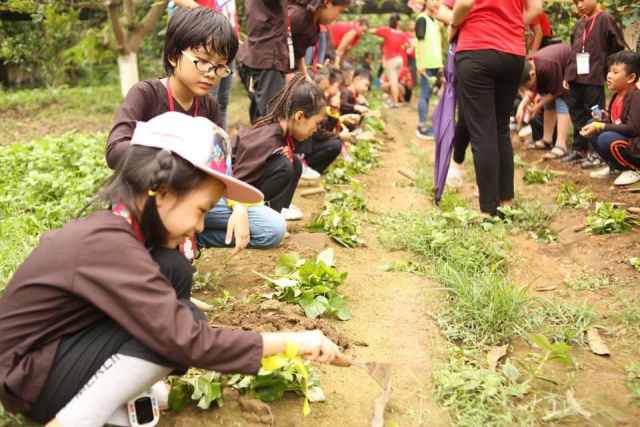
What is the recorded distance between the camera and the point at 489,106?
4.12 m

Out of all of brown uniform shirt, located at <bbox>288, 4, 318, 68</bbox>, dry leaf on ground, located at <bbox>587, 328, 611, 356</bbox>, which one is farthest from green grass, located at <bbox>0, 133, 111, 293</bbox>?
dry leaf on ground, located at <bbox>587, 328, 611, 356</bbox>

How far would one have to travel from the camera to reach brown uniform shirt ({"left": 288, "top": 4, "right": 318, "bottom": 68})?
4816 mm

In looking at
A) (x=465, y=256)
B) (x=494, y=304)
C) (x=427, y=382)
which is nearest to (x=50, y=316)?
(x=427, y=382)

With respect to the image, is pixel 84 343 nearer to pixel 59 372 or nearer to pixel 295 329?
pixel 59 372

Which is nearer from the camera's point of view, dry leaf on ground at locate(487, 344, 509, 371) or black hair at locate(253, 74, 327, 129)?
dry leaf on ground at locate(487, 344, 509, 371)

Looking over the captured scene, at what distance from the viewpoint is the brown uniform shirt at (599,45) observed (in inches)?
225

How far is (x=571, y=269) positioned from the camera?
3668 millimetres

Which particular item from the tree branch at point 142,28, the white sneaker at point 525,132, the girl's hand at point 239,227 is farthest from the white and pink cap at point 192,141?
the white sneaker at point 525,132

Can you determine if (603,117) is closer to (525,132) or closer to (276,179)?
(525,132)

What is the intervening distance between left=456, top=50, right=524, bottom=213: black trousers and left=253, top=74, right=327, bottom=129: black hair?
1055 millimetres

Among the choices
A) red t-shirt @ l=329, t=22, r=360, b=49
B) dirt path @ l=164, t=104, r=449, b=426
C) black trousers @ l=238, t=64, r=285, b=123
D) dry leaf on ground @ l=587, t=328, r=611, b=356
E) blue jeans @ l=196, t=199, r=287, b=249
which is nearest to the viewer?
dirt path @ l=164, t=104, r=449, b=426

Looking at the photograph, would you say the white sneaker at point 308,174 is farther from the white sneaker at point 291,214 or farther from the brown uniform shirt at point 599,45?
the brown uniform shirt at point 599,45

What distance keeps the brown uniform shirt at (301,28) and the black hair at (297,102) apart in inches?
46.3

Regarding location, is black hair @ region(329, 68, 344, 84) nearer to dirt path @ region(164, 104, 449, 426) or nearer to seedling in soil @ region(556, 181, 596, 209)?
dirt path @ region(164, 104, 449, 426)
